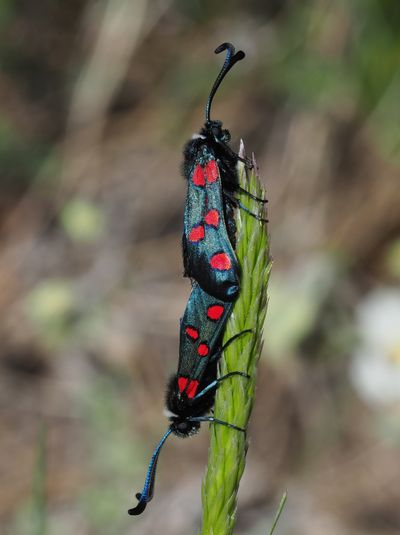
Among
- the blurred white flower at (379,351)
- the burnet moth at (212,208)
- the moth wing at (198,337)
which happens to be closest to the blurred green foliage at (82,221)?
the blurred white flower at (379,351)

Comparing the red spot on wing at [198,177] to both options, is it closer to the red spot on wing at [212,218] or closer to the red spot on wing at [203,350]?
the red spot on wing at [212,218]

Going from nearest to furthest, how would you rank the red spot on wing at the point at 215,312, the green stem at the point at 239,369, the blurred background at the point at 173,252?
the green stem at the point at 239,369 → the red spot on wing at the point at 215,312 → the blurred background at the point at 173,252

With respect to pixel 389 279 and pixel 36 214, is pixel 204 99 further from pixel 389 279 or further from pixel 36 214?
pixel 389 279

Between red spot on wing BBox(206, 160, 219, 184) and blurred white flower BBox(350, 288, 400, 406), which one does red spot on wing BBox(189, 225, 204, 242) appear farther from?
blurred white flower BBox(350, 288, 400, 406)

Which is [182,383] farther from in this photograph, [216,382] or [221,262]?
[221,262]

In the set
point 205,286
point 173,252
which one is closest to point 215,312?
point 205,286

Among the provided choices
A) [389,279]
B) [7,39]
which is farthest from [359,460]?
[7,39]

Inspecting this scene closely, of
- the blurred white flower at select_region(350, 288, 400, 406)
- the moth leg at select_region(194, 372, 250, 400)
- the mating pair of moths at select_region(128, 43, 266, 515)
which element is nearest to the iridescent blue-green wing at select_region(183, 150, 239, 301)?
the mating pair of moths at select_region(128, 43, 266, 515)
